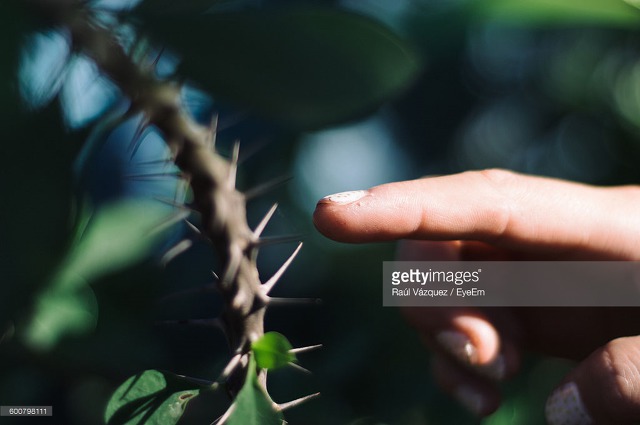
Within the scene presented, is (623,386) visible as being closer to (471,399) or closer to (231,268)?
(471,399)

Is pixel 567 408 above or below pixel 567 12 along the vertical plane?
below

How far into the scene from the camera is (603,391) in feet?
1.44

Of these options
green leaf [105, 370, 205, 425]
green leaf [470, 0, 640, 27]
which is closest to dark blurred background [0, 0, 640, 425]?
green leaf [470, 0, 640, 27]

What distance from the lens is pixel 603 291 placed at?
2.00 ft

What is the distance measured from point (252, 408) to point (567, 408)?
282mm

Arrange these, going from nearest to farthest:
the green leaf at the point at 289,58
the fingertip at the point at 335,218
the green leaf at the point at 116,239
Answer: the green leaf at the point at 289,58 → the fingertip at the point at 335,218 → the green leaf at the point at 116,239

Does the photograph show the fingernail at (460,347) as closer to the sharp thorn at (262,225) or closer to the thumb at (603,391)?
the thumb at (603,391)

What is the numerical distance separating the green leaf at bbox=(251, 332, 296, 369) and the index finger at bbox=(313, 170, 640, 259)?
0.13m

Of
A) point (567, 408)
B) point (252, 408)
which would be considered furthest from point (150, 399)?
point (567, 408)

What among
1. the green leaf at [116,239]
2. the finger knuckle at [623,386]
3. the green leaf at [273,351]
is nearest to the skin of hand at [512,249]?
the finger knuckle at [623,386]

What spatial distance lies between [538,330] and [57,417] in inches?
21.8

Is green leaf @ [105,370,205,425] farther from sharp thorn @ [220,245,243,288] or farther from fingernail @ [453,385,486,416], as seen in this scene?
fingernail @ [453,385,486,416]

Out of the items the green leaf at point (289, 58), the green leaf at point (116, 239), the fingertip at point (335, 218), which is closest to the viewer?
the green leaf at point (289, 58)

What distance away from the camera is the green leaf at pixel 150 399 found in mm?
317
